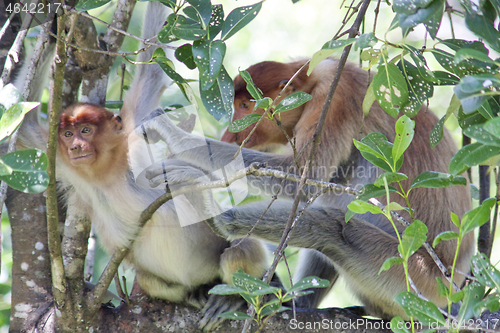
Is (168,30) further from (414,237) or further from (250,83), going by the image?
(414,237)

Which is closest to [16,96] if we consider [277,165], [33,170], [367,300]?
[33,170]

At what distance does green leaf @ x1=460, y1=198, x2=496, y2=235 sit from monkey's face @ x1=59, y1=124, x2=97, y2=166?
7.73 feet

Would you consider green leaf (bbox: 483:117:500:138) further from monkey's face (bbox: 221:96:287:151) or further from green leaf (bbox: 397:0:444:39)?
monkey's face (bbox: 221:96:287:151)

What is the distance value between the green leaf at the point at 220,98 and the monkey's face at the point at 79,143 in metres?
1.22

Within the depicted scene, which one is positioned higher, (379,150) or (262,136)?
(262,136)

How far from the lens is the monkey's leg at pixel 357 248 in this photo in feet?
11.1

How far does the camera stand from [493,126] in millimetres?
1325

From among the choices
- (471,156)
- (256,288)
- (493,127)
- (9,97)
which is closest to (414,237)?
(471,156)

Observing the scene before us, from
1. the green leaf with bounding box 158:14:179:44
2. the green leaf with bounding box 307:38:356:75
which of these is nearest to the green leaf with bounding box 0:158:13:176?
the green leaf with bounding box 158:14:179:44

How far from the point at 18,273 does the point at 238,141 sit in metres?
2.05

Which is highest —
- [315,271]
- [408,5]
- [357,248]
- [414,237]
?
[408,5]

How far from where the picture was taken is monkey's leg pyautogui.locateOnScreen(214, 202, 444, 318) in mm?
3389

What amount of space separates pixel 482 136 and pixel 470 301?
590mm

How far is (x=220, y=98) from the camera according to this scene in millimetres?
2219
